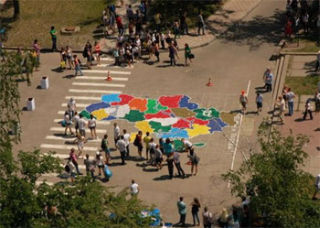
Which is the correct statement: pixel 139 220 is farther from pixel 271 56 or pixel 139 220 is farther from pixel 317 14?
pixel 317 14

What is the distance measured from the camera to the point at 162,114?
49281mm

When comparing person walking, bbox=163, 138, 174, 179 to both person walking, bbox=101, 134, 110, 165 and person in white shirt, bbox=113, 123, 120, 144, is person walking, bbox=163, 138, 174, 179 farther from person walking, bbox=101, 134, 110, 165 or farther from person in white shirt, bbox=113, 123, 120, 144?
person walking, bbox=101, 134, 110, 165

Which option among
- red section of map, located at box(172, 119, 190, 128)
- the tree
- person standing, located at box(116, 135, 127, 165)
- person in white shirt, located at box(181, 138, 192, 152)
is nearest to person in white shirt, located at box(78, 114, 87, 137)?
person standing, located at box(116, 135, 127, 165)

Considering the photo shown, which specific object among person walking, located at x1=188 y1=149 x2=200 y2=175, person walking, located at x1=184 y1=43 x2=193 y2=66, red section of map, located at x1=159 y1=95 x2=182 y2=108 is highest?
person walking, located at x1=184 y1=43 x2=193 y2=66

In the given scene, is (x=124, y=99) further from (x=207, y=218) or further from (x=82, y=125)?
(x=207, y=218)

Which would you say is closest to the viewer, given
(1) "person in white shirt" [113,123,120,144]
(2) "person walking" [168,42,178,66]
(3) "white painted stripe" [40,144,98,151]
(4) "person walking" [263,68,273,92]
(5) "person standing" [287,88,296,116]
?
(1) "person in white shirt" [113,123,120,144]

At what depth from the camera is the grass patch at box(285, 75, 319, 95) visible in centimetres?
5052

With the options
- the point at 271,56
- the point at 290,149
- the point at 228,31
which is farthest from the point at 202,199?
the point at 228,31

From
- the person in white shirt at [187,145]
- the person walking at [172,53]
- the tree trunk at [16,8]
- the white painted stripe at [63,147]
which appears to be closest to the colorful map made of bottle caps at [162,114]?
the person in white shirt at [187,145]

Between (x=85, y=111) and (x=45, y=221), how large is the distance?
1920 cm

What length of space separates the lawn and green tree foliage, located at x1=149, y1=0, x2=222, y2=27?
168 inches

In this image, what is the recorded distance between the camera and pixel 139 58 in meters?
55.6

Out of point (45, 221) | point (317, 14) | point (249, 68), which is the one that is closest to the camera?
point (45, 221)

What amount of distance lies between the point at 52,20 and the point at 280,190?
102ft
